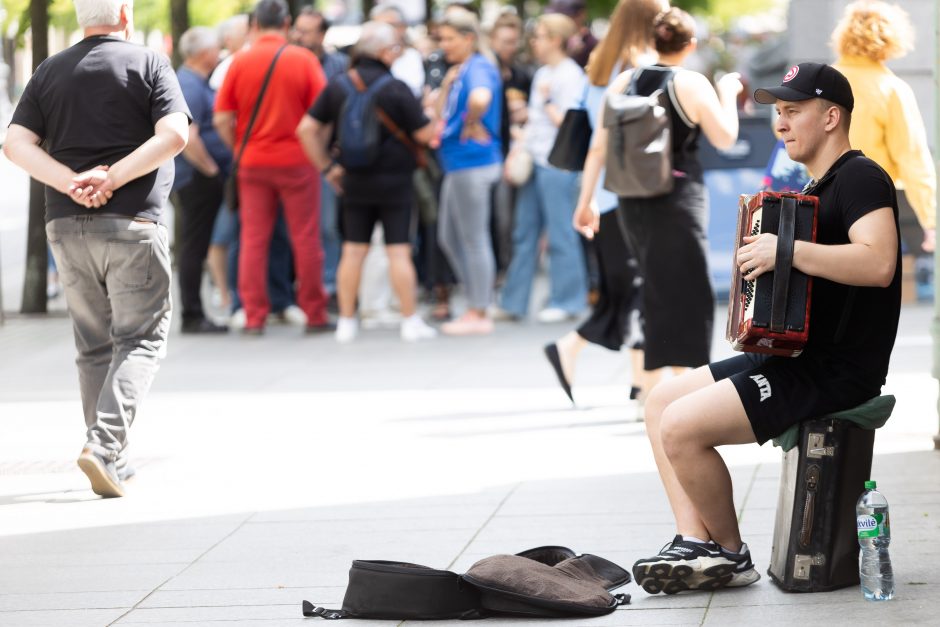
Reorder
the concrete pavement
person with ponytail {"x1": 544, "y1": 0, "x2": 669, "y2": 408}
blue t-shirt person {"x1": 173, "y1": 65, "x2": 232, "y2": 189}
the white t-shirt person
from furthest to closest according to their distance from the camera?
the white t-shirt person, blue t-shirt person {"x1": 173, "y1": 65, "x2": 232, "y2": 189}, person with ponytail {"x1": 544, "y1": 0, "x2": 669, "y2": 408}, the concrete pavement

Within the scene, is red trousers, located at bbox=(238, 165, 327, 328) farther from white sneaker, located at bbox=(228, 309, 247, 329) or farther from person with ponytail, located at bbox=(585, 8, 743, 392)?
person with ponytail, located at bbox=(585, 8, 743, 392)

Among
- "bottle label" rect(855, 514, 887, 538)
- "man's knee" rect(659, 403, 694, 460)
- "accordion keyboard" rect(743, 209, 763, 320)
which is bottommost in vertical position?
"bottle label" rect(855, 514, 887, 538)

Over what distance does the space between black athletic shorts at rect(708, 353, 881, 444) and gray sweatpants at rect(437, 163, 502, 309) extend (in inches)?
273

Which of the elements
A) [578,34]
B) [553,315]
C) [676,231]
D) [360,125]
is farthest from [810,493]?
[578,34]

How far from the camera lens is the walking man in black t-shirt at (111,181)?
257 inches

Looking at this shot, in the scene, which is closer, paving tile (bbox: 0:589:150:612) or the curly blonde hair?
paving tile (bbox: 0:589:150:612)

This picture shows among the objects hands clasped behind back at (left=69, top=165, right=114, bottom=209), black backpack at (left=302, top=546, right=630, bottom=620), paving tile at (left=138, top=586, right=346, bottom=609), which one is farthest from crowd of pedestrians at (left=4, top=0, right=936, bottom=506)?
paving tile at (left=138, top=586, right=346, bottom=609)

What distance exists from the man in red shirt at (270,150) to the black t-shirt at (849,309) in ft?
23.0

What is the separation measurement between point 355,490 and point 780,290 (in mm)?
2525

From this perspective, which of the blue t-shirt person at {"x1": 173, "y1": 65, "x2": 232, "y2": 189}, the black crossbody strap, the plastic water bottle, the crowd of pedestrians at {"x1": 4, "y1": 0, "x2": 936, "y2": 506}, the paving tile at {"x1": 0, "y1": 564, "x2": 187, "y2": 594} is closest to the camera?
the plastic water bottle

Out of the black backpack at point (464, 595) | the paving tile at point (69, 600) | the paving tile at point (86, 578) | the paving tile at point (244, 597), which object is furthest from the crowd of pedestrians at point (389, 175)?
the paving tile at point (69, 600)

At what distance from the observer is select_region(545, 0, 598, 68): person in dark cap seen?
12.8m

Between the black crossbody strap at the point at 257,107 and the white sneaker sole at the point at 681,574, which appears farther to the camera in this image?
the black crossbody strap at the point at 257,107

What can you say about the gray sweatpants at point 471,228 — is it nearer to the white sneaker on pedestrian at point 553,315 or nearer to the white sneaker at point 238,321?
the white sneaker on pedestrian at point 553,315
